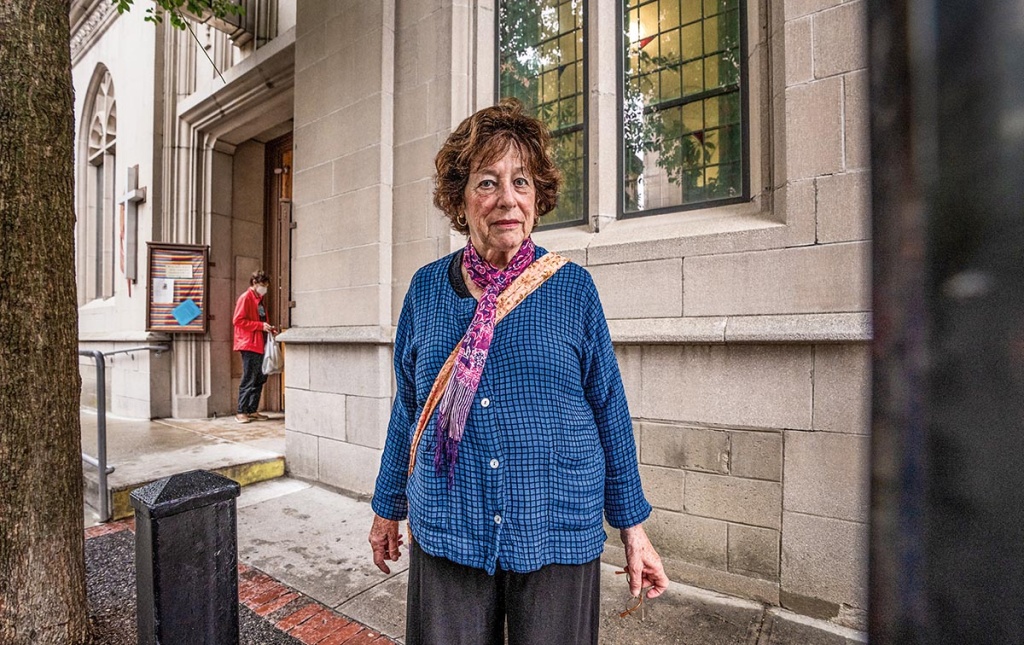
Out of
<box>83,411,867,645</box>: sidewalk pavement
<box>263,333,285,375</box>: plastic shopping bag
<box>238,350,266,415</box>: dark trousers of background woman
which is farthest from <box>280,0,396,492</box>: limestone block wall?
<box>238,350,266,415</box>: dark trousers of background woman

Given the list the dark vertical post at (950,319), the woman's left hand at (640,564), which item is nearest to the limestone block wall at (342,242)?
the woman's left hand at (640,564)

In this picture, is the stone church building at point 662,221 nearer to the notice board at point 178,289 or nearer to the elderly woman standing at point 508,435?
the elderly woman standing at point 508,435

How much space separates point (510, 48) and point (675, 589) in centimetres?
401

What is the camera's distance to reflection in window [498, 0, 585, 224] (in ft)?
12.9

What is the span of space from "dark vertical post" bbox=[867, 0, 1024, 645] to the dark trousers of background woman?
291 inches

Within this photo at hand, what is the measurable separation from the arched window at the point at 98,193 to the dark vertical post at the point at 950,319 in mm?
10574

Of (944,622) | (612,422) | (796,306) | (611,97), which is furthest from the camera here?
(611,97)

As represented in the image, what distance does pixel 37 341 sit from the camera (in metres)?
2.10

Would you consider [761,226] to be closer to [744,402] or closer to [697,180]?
[697,180]

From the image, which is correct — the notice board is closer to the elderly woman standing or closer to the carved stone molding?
the carved stone molding

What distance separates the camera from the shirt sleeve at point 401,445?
5.70ft

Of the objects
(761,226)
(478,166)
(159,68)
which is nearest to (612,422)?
(478,166)

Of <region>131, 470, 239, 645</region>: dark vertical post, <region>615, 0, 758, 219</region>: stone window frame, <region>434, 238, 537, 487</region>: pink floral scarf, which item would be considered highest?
<region>615, 0, 758, 219</region>: stone window frame

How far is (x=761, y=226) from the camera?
2898 millimetres
